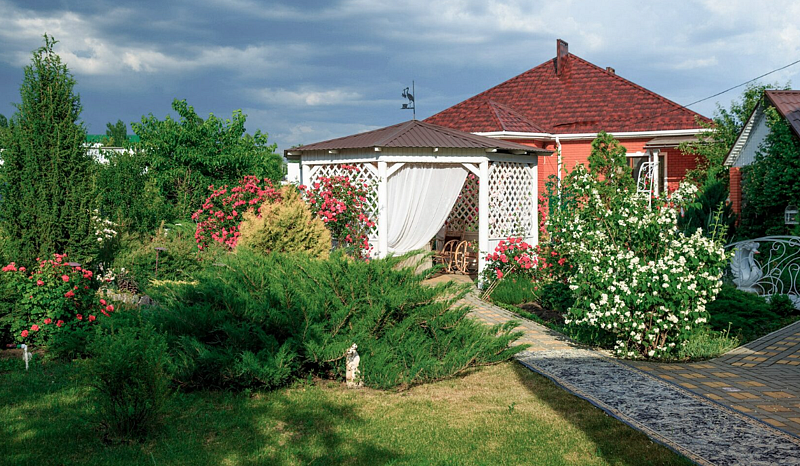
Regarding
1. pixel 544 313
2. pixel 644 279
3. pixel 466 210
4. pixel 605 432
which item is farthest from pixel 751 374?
pixel 466 210

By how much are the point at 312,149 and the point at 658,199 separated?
21.4 ft

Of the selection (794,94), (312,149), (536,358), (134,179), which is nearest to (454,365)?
(536,358)

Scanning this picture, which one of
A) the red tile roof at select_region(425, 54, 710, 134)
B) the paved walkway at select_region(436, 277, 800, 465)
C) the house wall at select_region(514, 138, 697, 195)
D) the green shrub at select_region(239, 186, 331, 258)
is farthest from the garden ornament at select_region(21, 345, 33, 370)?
the house wall at select_region(514, 138, 697, 195)

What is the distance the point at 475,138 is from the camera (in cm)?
1232

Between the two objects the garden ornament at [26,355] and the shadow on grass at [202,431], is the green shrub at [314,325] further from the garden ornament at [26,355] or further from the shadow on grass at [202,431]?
the garden ornament at [26,355]

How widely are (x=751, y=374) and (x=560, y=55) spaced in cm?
1696

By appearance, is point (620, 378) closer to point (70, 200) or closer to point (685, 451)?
point (685, 451)

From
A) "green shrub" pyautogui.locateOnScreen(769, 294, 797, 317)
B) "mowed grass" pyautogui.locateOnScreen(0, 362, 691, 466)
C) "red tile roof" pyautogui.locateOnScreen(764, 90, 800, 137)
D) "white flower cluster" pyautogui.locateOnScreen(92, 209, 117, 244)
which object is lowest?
"mowed grass" pyautogui.locateOnScreen(0, 362, 691, 466)

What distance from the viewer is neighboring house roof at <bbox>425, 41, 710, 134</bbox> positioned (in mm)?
18156

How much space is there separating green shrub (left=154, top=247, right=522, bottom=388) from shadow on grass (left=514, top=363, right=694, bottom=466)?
87 centimetres

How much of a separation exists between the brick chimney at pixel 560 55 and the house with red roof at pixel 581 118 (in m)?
0.03

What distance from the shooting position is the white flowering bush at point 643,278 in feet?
21.0

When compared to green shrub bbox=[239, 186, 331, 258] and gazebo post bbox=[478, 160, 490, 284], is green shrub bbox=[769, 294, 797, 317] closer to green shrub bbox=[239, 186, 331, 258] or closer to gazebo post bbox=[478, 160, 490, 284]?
gazebo post bbox=[478, 160, 490, 284]

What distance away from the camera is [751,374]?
6039 millimetres
